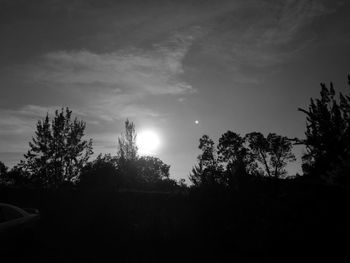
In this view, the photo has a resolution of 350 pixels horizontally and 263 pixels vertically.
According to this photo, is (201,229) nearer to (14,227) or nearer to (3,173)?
(14,227)

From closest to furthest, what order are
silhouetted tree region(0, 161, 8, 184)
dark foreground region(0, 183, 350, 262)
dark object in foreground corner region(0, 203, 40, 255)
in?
dark object in foreground corner region(0, 203, 40, 255) → dark foreground region(0, 183, 350, 262) → silhouetted tree region(0, 161, 8, 184)

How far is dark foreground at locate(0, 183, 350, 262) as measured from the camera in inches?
261

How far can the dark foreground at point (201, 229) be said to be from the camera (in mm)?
6625

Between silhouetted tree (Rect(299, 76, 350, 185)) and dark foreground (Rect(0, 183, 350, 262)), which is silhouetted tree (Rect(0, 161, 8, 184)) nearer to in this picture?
dark foreground (Rect(0, 183, 350, 262))

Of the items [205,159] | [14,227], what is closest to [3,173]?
[205,159]

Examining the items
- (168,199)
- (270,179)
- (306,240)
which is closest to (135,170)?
(168,199)

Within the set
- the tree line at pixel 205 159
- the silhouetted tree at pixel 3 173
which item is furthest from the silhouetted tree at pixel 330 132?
the silhouetted tree at pixel 3 173

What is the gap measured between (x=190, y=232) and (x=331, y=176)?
244 inches

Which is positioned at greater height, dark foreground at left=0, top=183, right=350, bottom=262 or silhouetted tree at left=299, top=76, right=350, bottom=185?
silhouetted tree at left=299, top=76, right=350, bottom=185

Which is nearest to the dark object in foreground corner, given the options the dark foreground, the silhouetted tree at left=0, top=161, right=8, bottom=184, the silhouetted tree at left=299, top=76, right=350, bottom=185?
the dark foreground

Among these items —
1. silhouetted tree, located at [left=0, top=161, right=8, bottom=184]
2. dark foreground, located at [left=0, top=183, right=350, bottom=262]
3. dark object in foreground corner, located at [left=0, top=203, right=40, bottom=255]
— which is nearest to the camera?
dark object in foreground corner, located at [left=0, top=203, right=40, bottom=255]

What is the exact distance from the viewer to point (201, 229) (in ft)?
27.1

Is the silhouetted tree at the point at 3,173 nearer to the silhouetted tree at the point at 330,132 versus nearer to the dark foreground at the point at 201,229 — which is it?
the dark foreground at the point at 201,229

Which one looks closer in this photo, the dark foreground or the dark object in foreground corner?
the dark object in foreground corner
